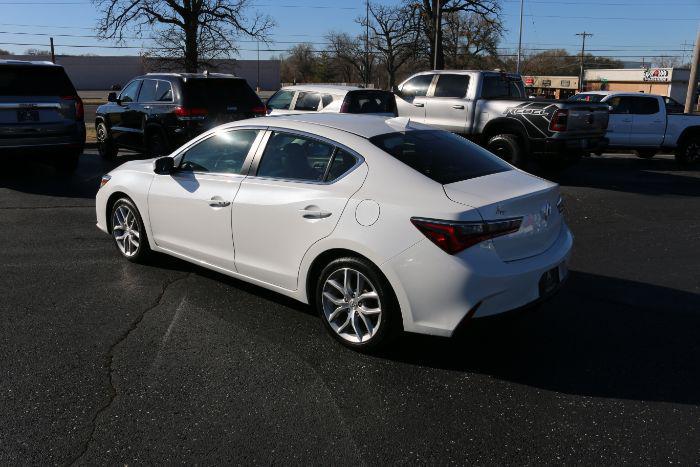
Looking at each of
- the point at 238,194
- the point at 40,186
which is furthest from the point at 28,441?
the point at 40,186

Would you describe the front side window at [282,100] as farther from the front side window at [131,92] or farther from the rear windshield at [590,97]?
the rear windshield at [590,97]

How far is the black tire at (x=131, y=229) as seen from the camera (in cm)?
581

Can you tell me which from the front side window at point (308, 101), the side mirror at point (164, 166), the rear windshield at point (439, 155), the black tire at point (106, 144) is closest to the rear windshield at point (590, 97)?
the front side window at point (308, 101)

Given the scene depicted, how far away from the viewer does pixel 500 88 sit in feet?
40.6

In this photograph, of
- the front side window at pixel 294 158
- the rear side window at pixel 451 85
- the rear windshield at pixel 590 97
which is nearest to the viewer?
the front side window at pixel 294 158

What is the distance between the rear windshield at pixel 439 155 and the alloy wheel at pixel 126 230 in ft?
9.12

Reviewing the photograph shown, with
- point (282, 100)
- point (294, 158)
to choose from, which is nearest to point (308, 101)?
point (282, 100)

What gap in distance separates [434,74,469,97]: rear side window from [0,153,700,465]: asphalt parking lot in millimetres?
6836

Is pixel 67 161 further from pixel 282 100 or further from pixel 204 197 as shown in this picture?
pixel 204 197

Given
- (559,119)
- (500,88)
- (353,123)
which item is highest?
(500,88)

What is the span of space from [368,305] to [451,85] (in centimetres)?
924

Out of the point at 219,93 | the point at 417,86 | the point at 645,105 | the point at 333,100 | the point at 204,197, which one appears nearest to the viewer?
the point at 204,197

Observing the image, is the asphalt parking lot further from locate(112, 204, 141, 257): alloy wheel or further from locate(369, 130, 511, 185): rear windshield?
locate(369, 130, 511, 185): rear windshield

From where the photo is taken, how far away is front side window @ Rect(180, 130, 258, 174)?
16.3 ft
